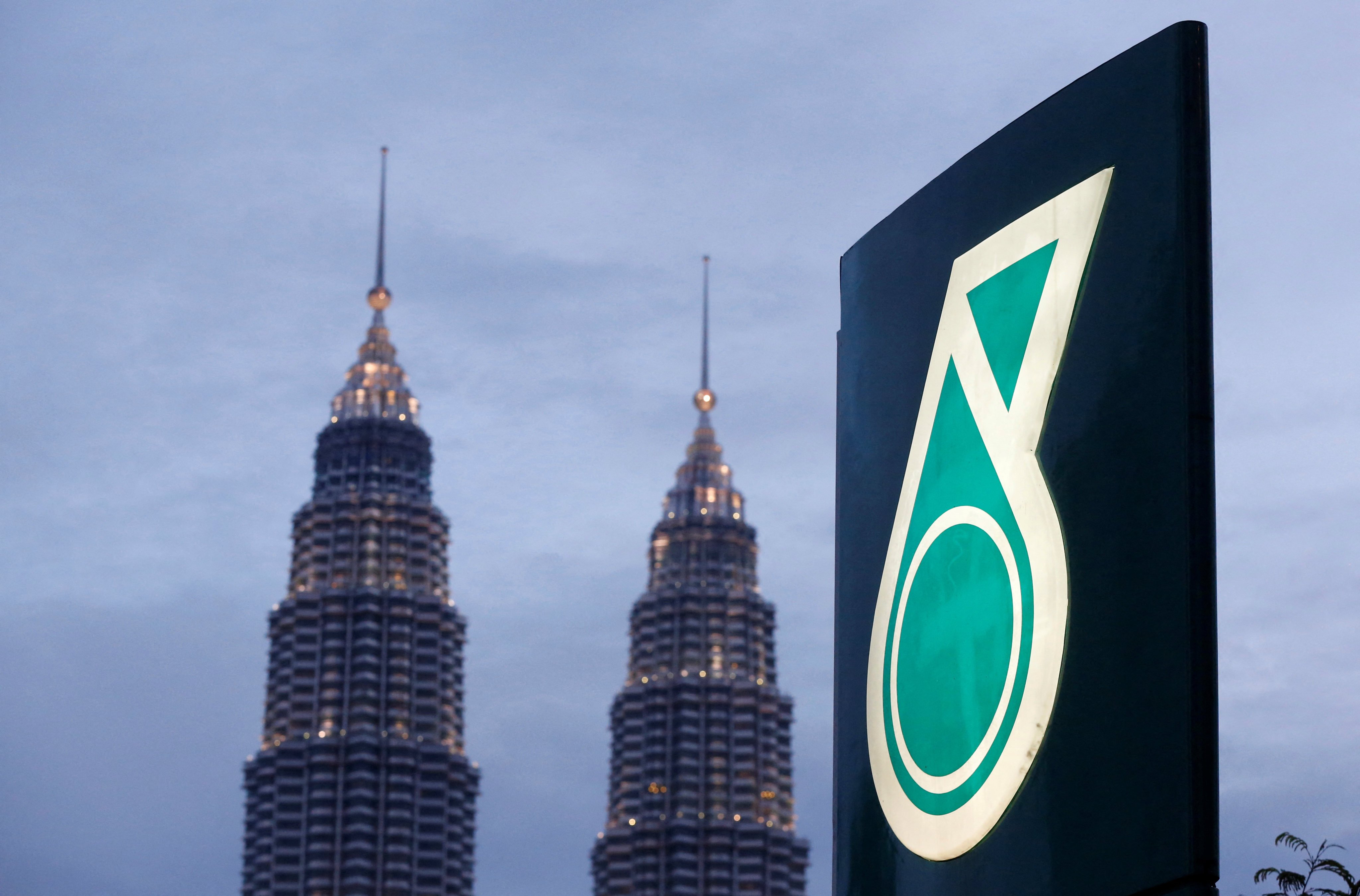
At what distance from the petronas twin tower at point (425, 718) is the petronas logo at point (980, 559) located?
156 meters

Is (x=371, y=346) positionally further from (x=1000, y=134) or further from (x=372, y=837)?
(x=1000, y=134)

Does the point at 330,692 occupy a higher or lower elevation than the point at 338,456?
lower

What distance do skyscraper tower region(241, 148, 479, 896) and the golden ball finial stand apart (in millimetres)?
20832

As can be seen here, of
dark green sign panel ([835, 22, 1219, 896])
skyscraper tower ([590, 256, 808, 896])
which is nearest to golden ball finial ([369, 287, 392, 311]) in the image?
skyscraper tower ([590, 256, 808, 896])

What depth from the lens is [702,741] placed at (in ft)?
560

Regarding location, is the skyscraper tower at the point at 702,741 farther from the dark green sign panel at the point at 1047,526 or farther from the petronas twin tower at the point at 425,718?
the dark green sign panel at the point at 1047,526

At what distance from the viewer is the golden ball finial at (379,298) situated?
196875 mm

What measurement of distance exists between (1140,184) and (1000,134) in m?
0.98

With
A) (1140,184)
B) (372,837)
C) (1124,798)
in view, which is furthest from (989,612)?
(372,837)

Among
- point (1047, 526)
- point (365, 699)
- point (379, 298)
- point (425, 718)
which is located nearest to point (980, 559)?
point (1047, 526)

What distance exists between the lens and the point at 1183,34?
609 centimetres

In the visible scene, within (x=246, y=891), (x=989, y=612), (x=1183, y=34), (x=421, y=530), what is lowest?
(x=989, y=612)

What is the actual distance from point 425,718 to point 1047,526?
165180 millimetres

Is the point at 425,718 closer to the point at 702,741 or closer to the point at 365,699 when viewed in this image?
the point at 365,699
